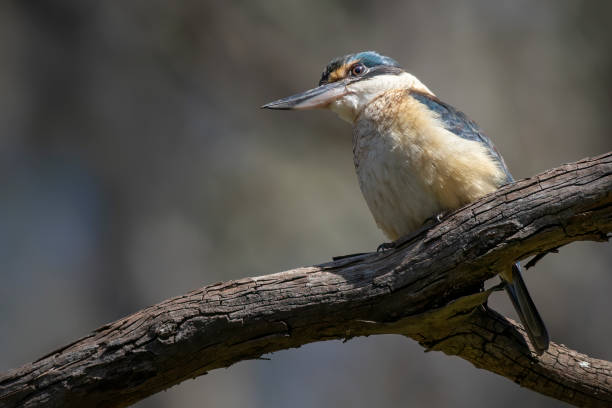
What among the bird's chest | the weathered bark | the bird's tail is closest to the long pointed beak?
the bird's chest

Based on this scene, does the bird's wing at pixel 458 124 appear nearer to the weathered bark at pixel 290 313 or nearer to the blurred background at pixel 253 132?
the weathered bark at pixel 290 313

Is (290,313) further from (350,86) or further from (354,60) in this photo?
(354,60)

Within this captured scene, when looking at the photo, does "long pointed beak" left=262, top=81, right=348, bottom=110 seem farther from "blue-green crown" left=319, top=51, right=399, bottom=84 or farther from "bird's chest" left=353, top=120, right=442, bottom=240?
"bird's chest" left=353, top=120, right=442, bottom=240

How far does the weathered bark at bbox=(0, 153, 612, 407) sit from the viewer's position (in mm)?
2592

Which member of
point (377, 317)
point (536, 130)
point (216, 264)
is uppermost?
point (536, 130)

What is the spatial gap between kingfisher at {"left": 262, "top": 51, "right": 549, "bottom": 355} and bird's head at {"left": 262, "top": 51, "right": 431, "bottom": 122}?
0.24ft

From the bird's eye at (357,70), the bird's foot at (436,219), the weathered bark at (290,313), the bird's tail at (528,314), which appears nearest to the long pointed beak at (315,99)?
the bird's eye at (357,70)

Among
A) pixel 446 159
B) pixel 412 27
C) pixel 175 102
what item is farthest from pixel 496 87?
pixel 446 159

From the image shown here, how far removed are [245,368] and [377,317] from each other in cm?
421

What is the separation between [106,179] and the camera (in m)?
6.60

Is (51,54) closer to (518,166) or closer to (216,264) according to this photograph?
(216,264)

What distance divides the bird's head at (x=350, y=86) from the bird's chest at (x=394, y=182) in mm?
314

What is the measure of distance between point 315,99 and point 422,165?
2.89 feet

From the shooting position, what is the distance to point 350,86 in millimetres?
3676
